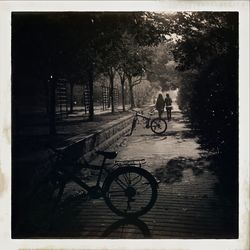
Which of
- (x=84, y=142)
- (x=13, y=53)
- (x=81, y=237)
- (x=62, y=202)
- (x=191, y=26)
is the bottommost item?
(x=81, y=237)

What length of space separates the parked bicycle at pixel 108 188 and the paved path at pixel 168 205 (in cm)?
12

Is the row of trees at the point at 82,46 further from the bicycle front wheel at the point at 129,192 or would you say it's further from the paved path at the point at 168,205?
the bicycle front wheel at the point at 129,192

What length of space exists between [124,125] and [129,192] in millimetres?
1076

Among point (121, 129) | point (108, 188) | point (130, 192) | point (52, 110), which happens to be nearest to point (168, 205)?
point (130, 192)

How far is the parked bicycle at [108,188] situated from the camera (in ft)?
15.0

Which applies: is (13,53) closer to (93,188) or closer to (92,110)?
(92,110)

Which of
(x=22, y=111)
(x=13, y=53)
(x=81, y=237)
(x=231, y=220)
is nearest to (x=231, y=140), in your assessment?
(x=231, y=220)

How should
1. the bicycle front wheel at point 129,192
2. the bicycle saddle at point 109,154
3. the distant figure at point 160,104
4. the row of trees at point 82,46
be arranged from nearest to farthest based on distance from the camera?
→ the bicycle front wheel at point 129,192 → the bicycle saddle at point 109,154 → the row of trees at point 82,46 → the distant figure at point 160,104

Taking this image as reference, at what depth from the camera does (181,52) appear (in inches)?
199

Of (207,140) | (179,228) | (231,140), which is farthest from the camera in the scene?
(207,140)

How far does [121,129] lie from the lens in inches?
208

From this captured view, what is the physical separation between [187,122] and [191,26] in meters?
1.32

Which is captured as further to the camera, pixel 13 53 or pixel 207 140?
pixel 207 140

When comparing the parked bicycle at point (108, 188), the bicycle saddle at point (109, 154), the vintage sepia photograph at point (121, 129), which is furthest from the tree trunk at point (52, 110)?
the bicycle saddle at point (109, 154)
